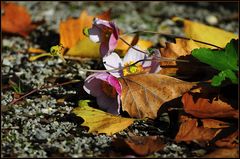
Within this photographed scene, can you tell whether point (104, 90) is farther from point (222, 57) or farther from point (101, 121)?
point (222, 57)

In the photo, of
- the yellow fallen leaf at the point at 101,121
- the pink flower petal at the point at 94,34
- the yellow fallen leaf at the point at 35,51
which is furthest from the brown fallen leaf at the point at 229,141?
the yellow fallen leaf at the point at 35,51

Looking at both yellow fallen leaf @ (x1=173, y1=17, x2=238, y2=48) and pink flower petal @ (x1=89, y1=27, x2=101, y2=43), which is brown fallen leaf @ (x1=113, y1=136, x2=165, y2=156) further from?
yellow fallen leaf @ (x1=173, y1=17, x2=238, y2=48)

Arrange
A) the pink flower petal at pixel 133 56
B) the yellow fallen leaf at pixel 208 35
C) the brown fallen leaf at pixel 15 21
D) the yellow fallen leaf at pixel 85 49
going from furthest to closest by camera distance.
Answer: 1. the brown fallen leaf at pixel 15 21
2. the yellow fallen leaf at pixel 85 49
3. the yellow fallen leaf at pixel 208 35
4. the pink flower petal at pixel 133 56

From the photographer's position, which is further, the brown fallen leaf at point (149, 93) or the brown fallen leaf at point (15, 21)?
the brown fallen leaf at point (15, 21)

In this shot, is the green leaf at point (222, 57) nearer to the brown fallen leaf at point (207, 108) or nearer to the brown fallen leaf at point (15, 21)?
the brown fallen leaf at point (207, 108)

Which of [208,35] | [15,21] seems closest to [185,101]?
[208,35]
